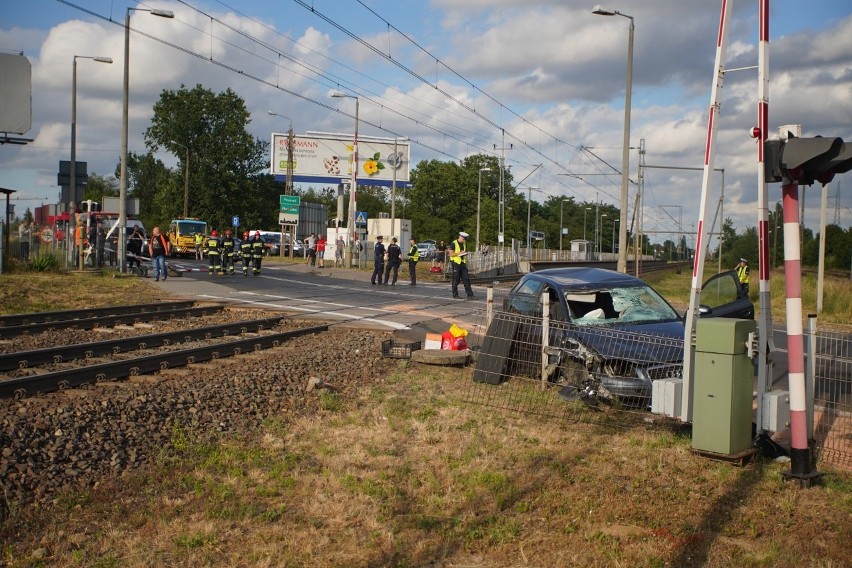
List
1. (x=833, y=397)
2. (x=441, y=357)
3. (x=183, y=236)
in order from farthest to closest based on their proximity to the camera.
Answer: (x=183, y=236) < (x=441, y=357) < (x=833, y=397)

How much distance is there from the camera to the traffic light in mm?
6121

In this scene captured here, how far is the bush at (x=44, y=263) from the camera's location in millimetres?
27281

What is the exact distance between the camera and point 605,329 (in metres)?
8.95

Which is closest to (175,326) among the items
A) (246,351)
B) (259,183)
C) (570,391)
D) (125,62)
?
(246,351)

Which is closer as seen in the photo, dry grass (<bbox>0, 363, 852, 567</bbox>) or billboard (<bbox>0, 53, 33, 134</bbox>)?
dry grass (<bbox>0, 363, 852, 567</bbox>)

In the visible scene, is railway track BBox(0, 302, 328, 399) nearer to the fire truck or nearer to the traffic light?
the traffic light

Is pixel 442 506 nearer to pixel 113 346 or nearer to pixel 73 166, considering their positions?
pixel 113 346

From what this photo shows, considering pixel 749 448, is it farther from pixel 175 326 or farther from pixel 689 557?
pixel 175 326

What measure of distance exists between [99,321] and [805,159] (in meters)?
13.0

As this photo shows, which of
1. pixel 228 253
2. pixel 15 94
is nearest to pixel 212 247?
pixel 228 253

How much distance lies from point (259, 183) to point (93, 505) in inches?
3267

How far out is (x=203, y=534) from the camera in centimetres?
500

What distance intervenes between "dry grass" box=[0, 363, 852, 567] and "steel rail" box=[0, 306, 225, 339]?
8.39 meters

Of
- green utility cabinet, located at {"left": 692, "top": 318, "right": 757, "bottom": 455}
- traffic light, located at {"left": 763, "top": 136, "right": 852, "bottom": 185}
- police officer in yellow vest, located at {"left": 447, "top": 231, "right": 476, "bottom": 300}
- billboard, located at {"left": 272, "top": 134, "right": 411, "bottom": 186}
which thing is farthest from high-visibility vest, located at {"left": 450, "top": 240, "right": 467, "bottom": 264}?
billboard, located at {"left": 272, "top": 134, "right": 411, "bottom": 186}
